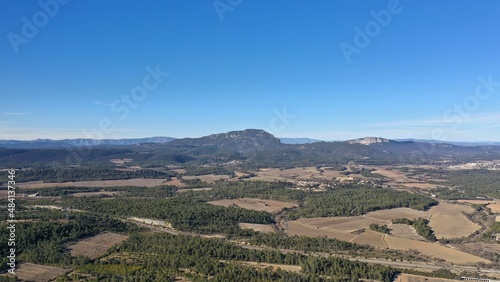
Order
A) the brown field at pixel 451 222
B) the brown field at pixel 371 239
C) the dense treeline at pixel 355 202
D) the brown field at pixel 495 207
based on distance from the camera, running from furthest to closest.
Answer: the brown field at pixel 495 207
the dense treeline at pixel 355 202
the brown field at pixel 451 222
the brown field at pixel 371 239

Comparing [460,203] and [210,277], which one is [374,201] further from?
[210,277]

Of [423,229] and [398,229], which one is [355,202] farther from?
[423,229]

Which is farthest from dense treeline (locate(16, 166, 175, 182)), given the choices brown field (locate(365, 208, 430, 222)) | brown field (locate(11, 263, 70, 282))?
brown field (locate(11, 263, 70, 282))

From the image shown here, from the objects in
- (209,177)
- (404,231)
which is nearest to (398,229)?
(404,231)

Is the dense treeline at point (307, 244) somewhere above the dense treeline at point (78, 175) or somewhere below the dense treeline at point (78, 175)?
below

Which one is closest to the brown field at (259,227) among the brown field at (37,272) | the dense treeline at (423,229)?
the dense treeline at (423,229)

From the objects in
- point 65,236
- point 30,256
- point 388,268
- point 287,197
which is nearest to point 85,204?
point 65,236

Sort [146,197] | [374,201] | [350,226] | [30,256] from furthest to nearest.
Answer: [146,197]
[374,201]
[350,226]
[30,256]

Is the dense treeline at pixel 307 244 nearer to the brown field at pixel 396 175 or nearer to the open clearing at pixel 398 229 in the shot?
the open clearing at pixel 398 229
